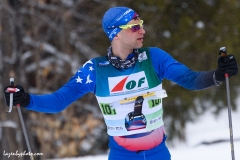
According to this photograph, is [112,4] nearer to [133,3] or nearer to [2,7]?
[133,3]

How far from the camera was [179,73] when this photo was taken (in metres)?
2.82

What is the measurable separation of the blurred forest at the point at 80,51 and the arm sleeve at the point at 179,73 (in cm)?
510

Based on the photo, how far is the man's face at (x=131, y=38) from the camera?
2.97m

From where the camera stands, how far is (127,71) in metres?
2.98

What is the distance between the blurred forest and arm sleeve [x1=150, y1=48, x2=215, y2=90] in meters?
5.10

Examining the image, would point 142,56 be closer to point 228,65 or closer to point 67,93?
point 67,93

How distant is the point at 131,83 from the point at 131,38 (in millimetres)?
281

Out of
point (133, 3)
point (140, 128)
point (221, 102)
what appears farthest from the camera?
point (221, 102)

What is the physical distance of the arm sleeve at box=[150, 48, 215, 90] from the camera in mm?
2686

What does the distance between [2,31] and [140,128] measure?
5.92 m

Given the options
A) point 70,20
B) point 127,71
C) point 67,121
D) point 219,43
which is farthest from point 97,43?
point 127,71

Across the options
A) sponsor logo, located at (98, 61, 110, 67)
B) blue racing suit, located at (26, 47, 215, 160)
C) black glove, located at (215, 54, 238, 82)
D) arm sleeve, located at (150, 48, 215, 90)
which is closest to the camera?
black glove, located at (215, 54, 238, 82)

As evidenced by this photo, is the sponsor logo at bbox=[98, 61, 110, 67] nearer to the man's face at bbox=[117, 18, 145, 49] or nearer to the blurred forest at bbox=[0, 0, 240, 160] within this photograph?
the man's face at bbox=[117, 18, 145, 49]

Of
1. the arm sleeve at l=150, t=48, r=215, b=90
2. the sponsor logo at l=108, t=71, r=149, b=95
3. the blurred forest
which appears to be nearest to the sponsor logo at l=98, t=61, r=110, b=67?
the sponsor logo at l=108, t=71, r=149, b=95
